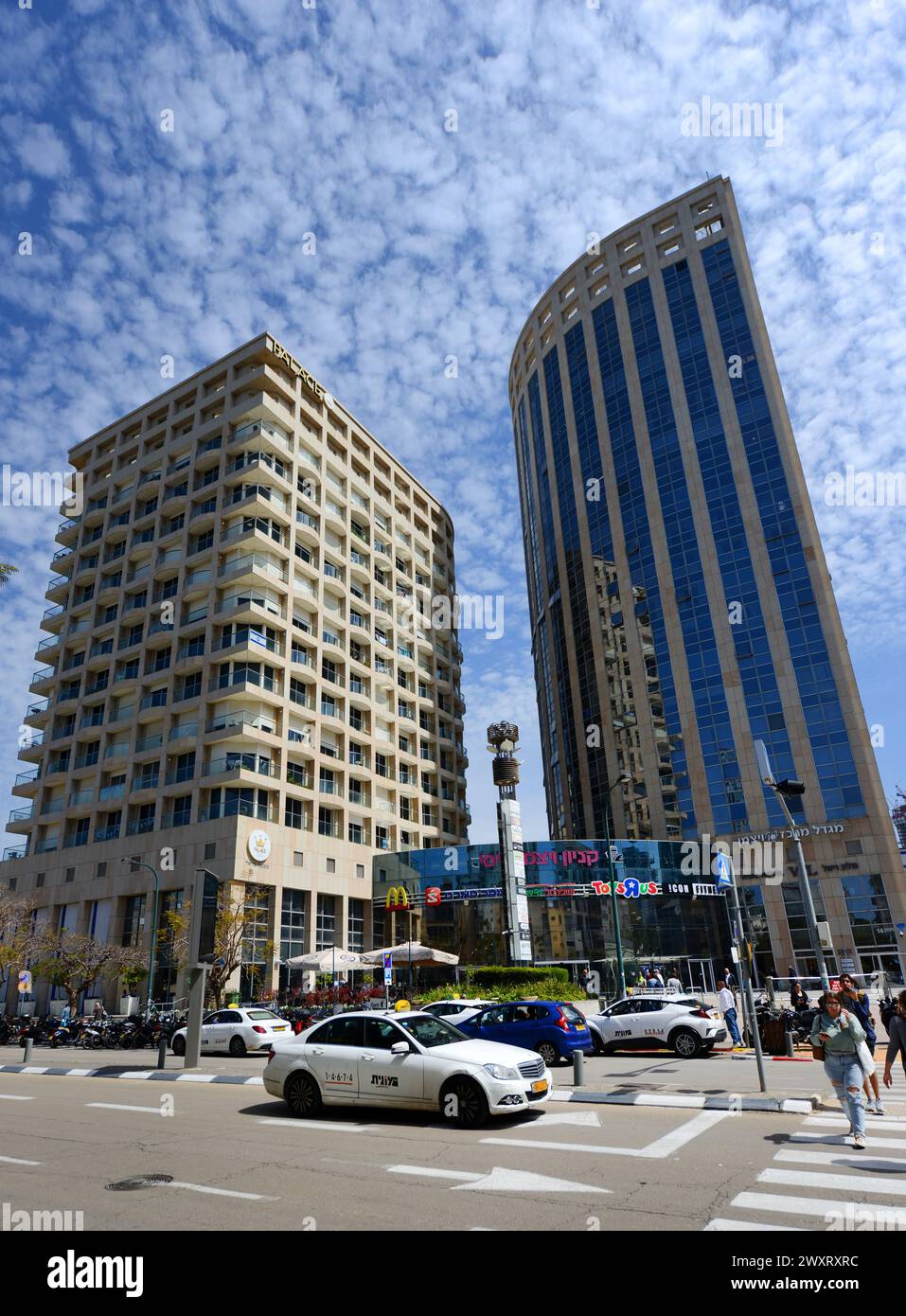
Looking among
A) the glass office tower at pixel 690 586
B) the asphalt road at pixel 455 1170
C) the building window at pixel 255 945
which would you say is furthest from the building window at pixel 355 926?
the asphalt road at pixel 455 1170

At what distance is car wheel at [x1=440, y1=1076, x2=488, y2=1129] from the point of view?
36.6 ft

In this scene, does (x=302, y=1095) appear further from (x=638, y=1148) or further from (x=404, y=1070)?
(x=638, y=1148)

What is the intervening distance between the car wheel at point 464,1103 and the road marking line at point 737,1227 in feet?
16.9

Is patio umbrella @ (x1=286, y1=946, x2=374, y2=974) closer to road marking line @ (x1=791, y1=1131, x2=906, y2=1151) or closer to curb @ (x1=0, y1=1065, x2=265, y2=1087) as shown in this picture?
curb @ (x1=0, y1=1065, x2=265, y2=1087)

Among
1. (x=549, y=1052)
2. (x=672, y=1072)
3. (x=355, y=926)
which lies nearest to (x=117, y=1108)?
(x=549, y=1052)

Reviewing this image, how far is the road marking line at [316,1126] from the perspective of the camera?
37.4ft

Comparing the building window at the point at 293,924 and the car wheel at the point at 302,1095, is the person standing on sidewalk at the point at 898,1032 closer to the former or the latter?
the car wheel at the point at 302,1095

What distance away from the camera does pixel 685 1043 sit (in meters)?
21.0

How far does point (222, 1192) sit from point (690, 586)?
208 ft

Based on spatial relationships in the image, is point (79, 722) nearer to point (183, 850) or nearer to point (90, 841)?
point (90, 841)

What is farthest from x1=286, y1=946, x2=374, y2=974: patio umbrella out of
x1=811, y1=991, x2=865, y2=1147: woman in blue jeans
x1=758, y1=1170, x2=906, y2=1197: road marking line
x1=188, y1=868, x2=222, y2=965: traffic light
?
x1=758, y1=1170, x2=906, y2=1197: road marking line
